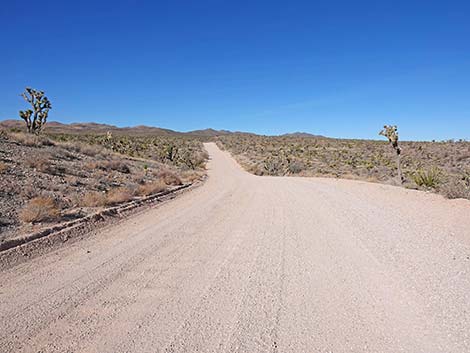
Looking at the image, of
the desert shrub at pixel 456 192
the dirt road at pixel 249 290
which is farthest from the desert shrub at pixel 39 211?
the desert shrub at pixel 456 192

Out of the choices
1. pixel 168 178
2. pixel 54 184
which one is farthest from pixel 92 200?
pixel 168 178

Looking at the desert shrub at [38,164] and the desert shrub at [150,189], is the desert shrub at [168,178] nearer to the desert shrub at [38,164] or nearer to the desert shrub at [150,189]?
the desert shrub at [150,189]

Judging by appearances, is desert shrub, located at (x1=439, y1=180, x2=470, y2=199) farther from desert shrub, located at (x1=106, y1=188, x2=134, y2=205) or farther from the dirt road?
desert shrub, located at (x1=106, y1=188, x2=134, y2=205)

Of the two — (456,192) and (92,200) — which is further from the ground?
(456,192)

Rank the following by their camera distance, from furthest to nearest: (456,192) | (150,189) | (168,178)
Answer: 1. (168,178)
2. (150,189)
3. (456,192)

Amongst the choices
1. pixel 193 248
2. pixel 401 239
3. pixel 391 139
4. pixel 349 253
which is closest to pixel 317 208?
pixel 401 239

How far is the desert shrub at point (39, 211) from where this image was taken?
7.69 meters

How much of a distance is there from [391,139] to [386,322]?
2167 cm

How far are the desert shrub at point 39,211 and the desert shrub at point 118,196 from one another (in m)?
1.94

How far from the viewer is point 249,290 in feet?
14.7

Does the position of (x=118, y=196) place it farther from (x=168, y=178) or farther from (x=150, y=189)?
(x=168, y=178)

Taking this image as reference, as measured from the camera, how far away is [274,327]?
3582 millimetres

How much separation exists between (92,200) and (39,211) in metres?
2.22

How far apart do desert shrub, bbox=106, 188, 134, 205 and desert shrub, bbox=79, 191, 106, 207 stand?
22 centimetres
